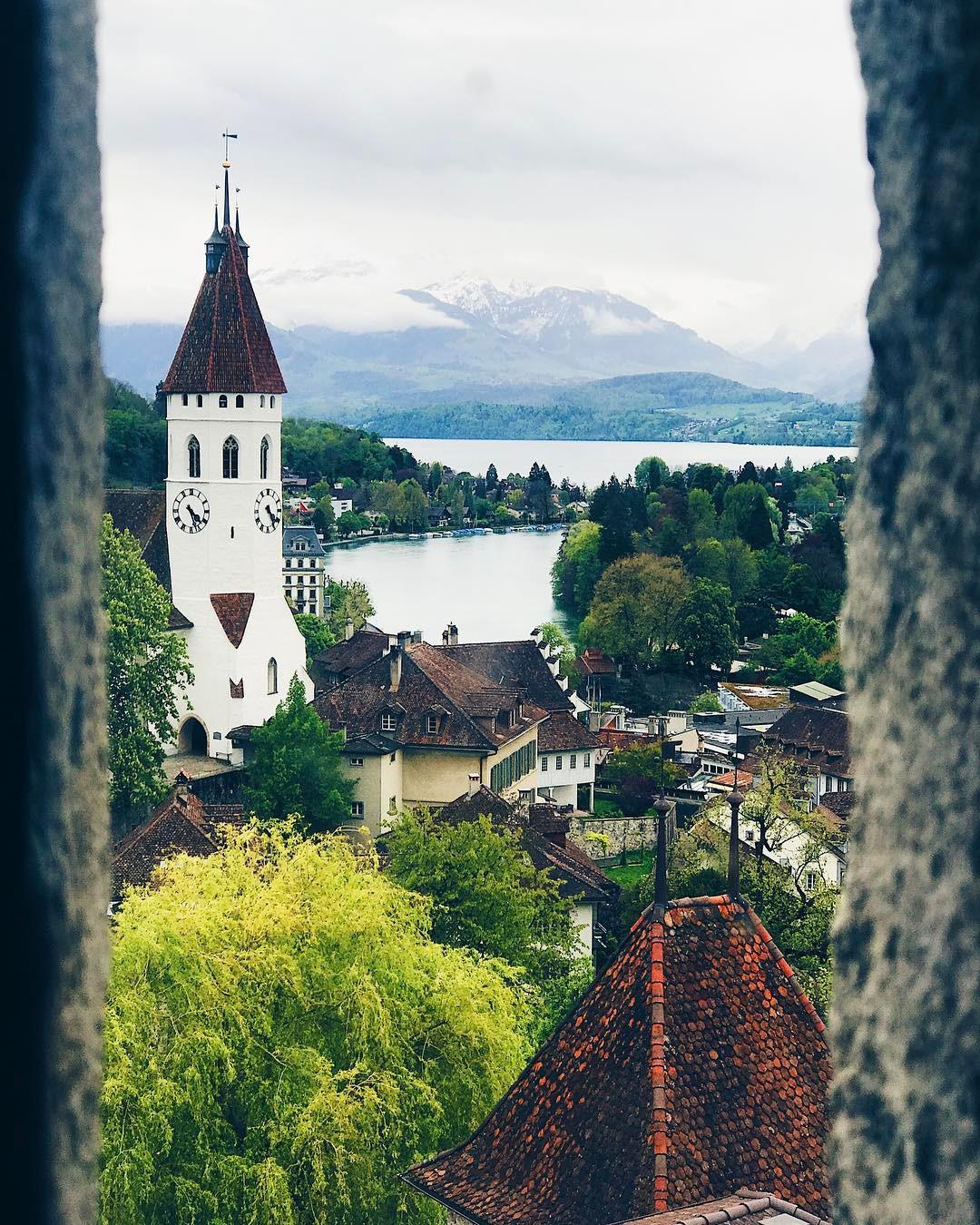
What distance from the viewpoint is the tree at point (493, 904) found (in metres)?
23.4

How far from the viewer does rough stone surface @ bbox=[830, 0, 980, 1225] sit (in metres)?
1.02

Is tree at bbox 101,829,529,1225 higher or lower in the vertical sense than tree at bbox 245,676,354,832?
higher

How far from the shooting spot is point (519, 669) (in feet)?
166

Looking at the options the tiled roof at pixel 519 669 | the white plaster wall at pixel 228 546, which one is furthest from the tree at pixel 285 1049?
the tiled roof at pixel 519 669

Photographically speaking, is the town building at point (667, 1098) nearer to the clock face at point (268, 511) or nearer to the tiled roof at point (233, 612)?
the tiled roof at point (233, 612)

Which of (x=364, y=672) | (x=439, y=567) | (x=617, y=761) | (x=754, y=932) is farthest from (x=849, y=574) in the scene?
(x=439, y=567)

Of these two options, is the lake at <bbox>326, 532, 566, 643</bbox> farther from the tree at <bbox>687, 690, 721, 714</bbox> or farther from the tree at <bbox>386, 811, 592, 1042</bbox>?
the tree at <bbox>386, 811, 592, 1042</bbox>

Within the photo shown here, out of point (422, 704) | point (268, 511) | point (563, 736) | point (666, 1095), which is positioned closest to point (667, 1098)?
point (666, 1095)

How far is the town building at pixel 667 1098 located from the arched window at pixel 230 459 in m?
32.2

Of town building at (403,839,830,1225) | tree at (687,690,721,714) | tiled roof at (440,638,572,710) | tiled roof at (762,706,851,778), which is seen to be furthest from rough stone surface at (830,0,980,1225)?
tree at (687,690,721,714)

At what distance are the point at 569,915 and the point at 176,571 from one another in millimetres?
18196

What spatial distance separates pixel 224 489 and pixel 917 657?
41.0 meters

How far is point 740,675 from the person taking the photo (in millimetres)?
69938

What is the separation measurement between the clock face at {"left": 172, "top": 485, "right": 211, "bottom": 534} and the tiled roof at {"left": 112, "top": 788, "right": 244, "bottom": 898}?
13.7 m
